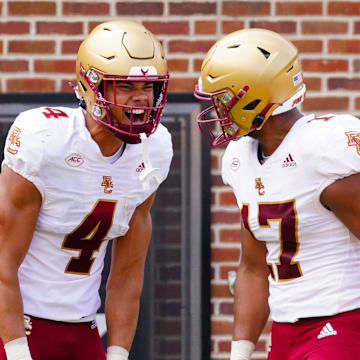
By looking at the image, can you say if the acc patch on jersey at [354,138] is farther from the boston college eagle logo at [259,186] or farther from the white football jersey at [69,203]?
the white football jersey at [69,203]

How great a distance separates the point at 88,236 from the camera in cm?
427

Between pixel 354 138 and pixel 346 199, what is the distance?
0.22 meters

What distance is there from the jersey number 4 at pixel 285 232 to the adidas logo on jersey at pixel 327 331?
213 mm

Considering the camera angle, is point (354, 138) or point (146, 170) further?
point (146, 170)

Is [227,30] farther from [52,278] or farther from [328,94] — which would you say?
[52,278]

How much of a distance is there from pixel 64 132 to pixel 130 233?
0.51 m

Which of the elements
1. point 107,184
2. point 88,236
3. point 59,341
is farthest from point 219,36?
point 59,341

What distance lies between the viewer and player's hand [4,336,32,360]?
4.04 meters

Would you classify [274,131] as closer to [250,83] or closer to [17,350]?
[250,83]

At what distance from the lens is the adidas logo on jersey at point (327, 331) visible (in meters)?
4.04

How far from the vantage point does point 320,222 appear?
13.4ft

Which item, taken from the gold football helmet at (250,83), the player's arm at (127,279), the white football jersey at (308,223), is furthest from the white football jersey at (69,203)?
the white football jersey at (308,223)

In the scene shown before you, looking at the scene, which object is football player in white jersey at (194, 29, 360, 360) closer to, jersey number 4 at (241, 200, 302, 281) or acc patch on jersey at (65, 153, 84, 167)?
jersey number 4 at (241, 200, 302, 281)

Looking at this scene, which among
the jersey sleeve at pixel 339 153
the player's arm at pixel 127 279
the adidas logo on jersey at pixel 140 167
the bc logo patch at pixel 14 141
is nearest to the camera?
the jersey sleeve at pixel 339 153
